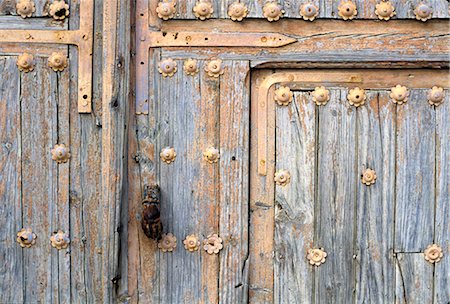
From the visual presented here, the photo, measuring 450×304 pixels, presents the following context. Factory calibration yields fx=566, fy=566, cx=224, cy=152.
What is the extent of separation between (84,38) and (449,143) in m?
1.12

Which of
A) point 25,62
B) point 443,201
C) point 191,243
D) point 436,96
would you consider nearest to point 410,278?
point 443,201

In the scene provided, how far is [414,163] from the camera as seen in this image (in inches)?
66.3

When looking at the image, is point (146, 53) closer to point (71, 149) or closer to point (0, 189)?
point (71, 149)

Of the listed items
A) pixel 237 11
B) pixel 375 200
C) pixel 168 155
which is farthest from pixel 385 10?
pixel 168 155

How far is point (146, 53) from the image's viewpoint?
1.67m

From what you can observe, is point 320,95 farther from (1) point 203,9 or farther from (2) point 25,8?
(2) point 25,8

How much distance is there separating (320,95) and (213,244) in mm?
541

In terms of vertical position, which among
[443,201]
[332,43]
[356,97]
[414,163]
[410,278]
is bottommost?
[410,278]

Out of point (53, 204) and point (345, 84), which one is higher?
point (345, 84)

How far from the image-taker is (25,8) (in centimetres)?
164

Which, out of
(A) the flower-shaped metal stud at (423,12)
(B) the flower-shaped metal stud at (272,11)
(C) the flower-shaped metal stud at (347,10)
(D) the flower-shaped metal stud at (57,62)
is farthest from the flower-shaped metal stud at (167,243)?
(A) the flower-shaped metal stud at (423,12)

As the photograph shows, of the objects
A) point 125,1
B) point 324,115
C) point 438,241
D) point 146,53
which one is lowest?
point 438,241

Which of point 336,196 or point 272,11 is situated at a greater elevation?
point 272,11

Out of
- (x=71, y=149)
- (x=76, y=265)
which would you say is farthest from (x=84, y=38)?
(x=76, y=265)
